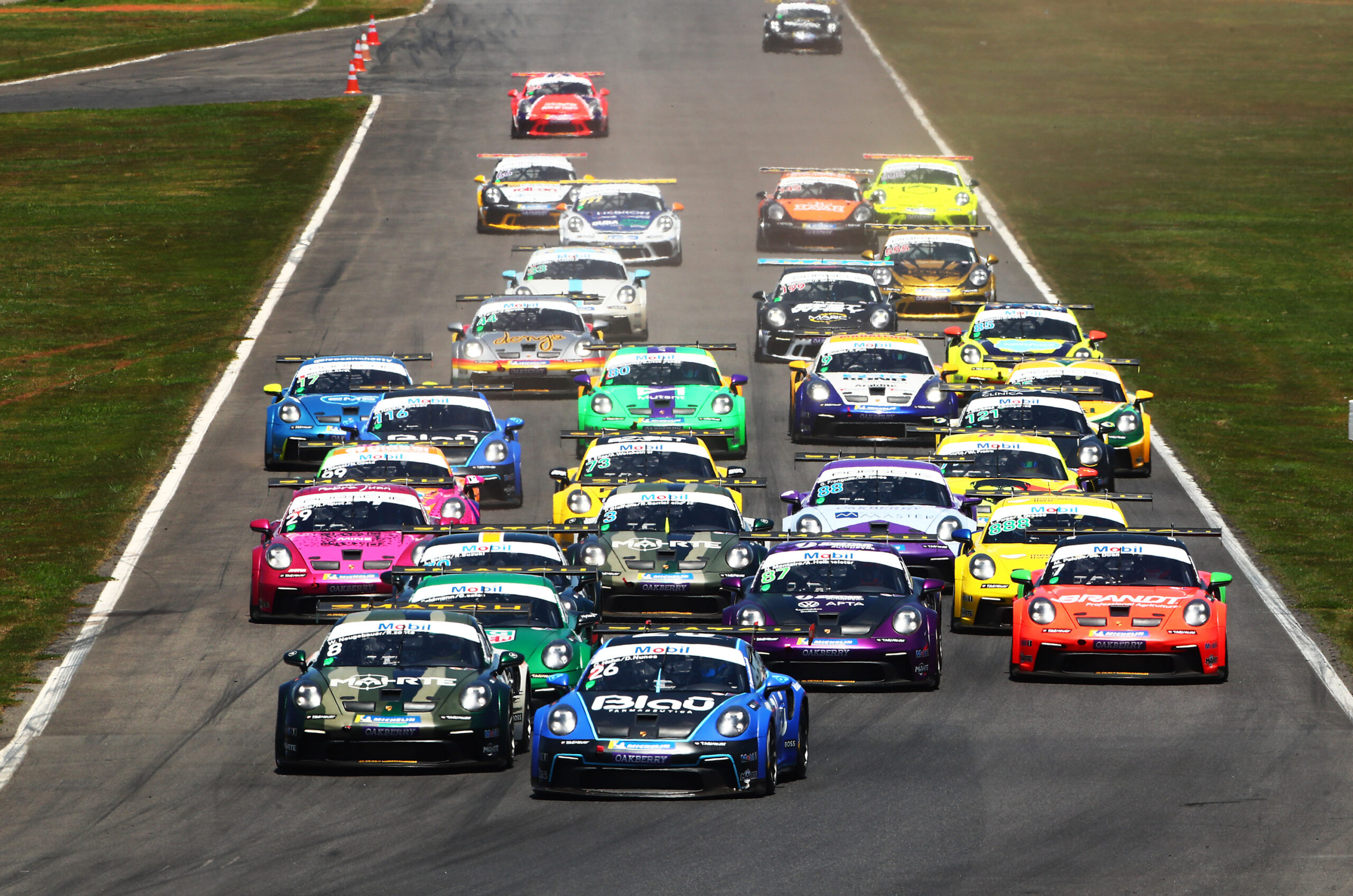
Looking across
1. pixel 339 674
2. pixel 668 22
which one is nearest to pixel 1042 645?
pixel 339 674

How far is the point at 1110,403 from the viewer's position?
32250 millimetres

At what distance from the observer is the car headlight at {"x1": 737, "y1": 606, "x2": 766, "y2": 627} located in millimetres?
21672

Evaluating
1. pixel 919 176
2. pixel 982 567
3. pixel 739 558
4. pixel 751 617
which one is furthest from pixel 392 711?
pixel 919 176

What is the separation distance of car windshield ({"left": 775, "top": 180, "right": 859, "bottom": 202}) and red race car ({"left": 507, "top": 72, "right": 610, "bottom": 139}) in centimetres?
1360

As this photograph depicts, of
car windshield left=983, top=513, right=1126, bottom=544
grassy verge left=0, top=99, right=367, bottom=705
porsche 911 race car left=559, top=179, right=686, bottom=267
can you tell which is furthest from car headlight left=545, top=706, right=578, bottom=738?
porsche 911 race car left=559, top=179, right=686, bottom=267

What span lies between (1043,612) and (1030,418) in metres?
9.15

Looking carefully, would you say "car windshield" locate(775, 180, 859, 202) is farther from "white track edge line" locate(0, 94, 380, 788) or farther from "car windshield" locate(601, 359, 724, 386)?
"car windshield" locate(601, 359, 724, 386)

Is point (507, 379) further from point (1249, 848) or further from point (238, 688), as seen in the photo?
point (1249, 848)

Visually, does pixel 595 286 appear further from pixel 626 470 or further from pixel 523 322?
pixel 626 470

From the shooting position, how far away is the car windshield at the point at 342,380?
3181 cm

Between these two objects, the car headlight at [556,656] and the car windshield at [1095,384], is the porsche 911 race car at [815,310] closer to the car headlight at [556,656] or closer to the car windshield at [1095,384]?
the car windshield at [1095,384]

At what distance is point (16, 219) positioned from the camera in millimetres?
54906

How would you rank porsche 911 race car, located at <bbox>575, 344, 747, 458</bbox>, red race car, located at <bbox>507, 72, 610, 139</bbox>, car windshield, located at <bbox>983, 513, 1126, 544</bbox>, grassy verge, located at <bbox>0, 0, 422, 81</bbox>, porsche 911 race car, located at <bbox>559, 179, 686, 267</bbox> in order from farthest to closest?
grassy verge, located at <bbox>0, 0, 422, 81</bbox>, red race car, located at <bbox>507, 72, 610, 139</bbox>, porsche 911 race car, located at <bbox>559, 179, 686, 267</bbox>, porsche 911 race car, located at <bbox>575, 344, 747, 458</bbox>, car windshield, located at <bbox>983, 513, 1126, 544</bbox>

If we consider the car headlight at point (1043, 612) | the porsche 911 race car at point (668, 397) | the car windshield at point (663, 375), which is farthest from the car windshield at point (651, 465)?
the car headlight at point (1043, 612)
